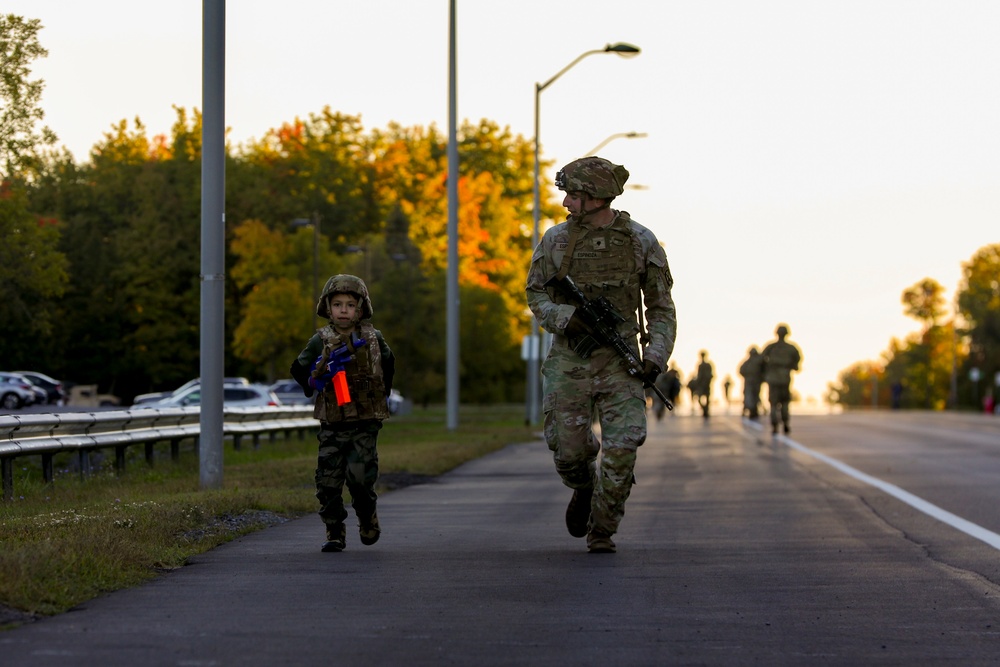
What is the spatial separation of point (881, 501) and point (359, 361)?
6076 mm

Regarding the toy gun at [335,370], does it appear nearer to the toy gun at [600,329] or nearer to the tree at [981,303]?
the toy gun at [600,329]

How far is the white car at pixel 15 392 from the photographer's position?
6391 centimetres

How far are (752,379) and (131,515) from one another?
30120 mm

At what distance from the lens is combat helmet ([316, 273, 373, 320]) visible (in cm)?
1026

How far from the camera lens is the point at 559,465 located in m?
10.3

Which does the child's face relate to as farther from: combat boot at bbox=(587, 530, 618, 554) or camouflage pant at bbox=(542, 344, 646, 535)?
combat boot at bbox=(587, 530, 618, 554)

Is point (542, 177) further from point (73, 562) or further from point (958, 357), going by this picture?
point (73, 562)

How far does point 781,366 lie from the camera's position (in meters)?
31.2

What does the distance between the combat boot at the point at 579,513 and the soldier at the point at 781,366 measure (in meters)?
21.0

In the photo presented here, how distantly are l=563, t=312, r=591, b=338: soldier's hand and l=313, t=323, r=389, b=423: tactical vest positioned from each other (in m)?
1.14

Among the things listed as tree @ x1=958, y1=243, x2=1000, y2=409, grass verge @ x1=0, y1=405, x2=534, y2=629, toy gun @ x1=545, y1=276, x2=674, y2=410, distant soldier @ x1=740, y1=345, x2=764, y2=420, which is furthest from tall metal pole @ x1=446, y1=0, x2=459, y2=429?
tree @ x1=958, y1=243, x2=1000, y2=409

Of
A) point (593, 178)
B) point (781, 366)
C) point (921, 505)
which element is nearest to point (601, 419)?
point (593, 178)

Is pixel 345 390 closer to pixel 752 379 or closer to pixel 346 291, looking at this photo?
pixel 346 291

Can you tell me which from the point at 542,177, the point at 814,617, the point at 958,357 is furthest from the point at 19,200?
the point at 958,357
